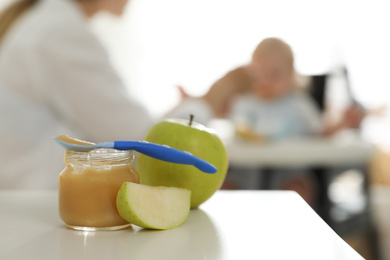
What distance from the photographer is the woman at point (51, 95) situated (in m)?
1.33

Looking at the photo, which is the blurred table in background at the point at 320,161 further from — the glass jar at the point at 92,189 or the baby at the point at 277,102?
the glass jar at the point at 92,189

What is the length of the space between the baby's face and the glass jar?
7.39 feet

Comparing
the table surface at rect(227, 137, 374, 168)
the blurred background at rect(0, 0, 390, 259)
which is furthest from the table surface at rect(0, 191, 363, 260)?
the blurred background at rect(0, 0, 390, 259)

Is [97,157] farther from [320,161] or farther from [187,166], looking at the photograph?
[320,161]

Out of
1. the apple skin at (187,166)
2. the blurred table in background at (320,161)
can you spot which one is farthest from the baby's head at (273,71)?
the apple skin at (187,166)

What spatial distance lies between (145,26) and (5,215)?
127 inches

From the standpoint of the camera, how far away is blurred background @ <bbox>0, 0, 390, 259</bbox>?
365 centimetres

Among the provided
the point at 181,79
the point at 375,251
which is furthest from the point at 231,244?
the point at 181,79

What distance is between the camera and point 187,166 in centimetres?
66

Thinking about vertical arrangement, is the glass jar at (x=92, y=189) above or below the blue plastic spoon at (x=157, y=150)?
below

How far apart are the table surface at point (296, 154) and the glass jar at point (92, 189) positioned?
4.78 ft

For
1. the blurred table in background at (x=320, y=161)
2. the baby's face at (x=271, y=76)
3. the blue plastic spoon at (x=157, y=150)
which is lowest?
the blurred table in background at (x=320, y=161)

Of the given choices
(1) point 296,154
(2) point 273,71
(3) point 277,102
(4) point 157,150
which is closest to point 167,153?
(4) point 157,150

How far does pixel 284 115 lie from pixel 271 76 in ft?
0.80
